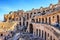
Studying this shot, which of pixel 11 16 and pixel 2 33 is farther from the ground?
pixel 11 16

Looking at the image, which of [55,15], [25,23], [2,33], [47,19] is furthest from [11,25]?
[55,15]

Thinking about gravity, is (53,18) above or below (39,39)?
above

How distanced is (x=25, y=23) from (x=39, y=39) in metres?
22.9

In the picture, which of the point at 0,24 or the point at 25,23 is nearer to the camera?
the point at 25,23

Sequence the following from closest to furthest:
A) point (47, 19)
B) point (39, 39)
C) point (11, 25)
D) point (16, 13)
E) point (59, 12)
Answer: point (59, 12) → point (39, 39) → point (47, 19) → point (11, 25) → point (16, 13)

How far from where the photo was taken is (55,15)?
2589 centimetres

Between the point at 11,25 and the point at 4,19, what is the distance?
13.2 meters

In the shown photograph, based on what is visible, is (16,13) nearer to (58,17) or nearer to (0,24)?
(0,24)

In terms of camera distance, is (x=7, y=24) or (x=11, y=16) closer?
(x=7, y=24)

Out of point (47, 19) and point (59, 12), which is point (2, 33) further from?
point (59, 12)

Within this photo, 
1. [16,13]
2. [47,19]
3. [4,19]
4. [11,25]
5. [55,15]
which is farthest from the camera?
[4,19]

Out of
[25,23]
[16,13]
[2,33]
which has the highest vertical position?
[16,13]

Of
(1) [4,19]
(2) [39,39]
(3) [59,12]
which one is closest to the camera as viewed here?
(3) [59,12]

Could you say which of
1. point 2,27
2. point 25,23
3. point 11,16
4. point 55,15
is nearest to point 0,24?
point 2,27
